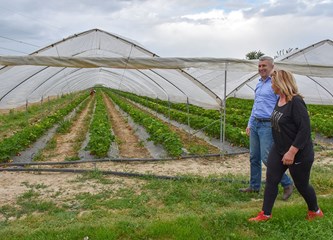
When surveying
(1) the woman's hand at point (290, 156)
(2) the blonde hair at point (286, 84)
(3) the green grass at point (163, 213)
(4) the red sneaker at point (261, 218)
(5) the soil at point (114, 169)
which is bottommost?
(5) the soil at point (114, 169)

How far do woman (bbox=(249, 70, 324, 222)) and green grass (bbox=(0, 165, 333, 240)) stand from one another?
10.3 inches

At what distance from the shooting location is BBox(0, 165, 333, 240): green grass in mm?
3990

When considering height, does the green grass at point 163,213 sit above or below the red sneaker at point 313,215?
below

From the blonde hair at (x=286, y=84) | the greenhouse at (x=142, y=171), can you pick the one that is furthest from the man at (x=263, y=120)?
the blonde hair at (x=286, y=84)

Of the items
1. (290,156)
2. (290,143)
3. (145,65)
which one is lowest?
(290,156)

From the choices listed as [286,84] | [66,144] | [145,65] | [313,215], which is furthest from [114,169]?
[286,84]

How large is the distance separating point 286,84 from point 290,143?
25.4 inches

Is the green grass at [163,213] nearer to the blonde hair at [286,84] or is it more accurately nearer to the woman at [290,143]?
the woman at [290,143]

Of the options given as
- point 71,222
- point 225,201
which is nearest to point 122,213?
point 71,222

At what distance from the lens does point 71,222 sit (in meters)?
4.50

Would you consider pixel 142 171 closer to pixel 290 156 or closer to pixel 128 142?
pixel 128 142

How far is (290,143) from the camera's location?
13.1ft

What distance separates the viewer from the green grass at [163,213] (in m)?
3.99

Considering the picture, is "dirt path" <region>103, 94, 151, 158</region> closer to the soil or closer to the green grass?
the soil
